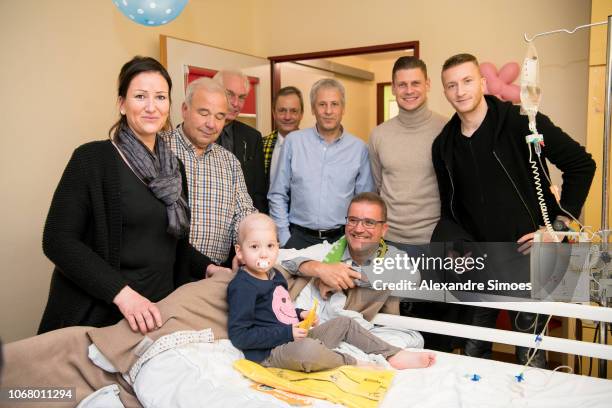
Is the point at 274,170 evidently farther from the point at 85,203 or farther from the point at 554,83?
the point at 554,83

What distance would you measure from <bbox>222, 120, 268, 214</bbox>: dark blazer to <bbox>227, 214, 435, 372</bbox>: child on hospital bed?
3.82ft

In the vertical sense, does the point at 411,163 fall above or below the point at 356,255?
above

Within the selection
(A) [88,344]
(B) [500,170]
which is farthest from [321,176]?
(A) [88,344]

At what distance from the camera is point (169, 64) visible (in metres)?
3.75

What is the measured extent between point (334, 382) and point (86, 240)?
924 mm

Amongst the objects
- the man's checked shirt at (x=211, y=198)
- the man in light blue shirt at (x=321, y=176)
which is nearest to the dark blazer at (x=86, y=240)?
the man's checked shirt at (x=211, y=198)

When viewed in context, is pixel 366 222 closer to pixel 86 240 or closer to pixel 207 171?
pixel 207 171

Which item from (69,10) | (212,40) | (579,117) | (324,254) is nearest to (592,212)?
(579,117)

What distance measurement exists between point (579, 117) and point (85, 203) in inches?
129

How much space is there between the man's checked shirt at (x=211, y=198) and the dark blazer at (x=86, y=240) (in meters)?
0.67

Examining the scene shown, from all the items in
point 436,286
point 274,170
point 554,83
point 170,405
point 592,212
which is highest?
point 554,83

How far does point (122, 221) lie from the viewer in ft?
5.73

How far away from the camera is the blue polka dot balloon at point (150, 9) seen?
2.45m

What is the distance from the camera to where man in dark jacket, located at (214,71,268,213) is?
3148 millimetres
